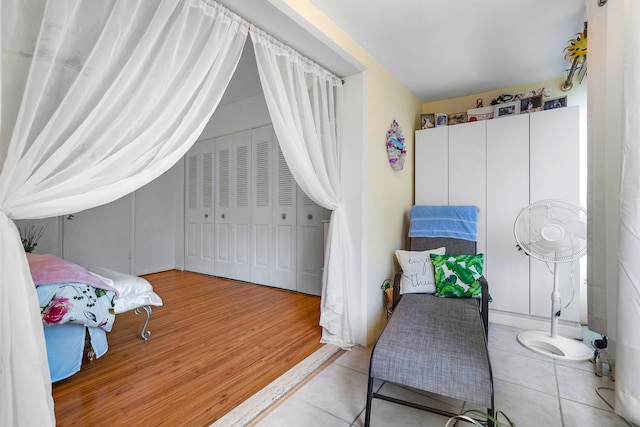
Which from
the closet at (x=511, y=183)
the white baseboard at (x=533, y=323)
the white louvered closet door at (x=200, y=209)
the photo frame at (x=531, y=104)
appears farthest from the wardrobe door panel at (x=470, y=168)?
the white louvered closet door at (x=200, y=209)

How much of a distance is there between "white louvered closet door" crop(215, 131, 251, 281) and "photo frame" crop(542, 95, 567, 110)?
3.32 metres

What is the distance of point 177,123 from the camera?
1316mm

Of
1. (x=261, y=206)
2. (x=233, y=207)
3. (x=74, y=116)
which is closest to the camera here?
(x=74, y=116)

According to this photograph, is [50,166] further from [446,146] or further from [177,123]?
[446,146]

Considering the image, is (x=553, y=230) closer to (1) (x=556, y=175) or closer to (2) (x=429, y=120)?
(1) (x=556, y=175)

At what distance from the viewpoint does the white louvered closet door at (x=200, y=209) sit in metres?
4.42

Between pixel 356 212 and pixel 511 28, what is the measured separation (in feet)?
5.68

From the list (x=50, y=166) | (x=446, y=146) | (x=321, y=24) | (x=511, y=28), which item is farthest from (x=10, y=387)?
(x=446, y=146)

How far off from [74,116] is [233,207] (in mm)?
3170

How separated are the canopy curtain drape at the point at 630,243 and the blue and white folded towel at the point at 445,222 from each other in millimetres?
1902

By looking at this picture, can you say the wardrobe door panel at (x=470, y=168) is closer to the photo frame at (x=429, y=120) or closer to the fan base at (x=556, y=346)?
the photo frame at (x=429, y=120)

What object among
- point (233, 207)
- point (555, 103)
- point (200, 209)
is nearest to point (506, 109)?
point (555, 103)

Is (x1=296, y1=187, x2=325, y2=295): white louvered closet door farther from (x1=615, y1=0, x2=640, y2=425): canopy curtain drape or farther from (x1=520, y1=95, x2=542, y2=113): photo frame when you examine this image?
(x1=615, y1=0, x2=640, y2=425): canopy curtain drape

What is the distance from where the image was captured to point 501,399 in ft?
5.35
